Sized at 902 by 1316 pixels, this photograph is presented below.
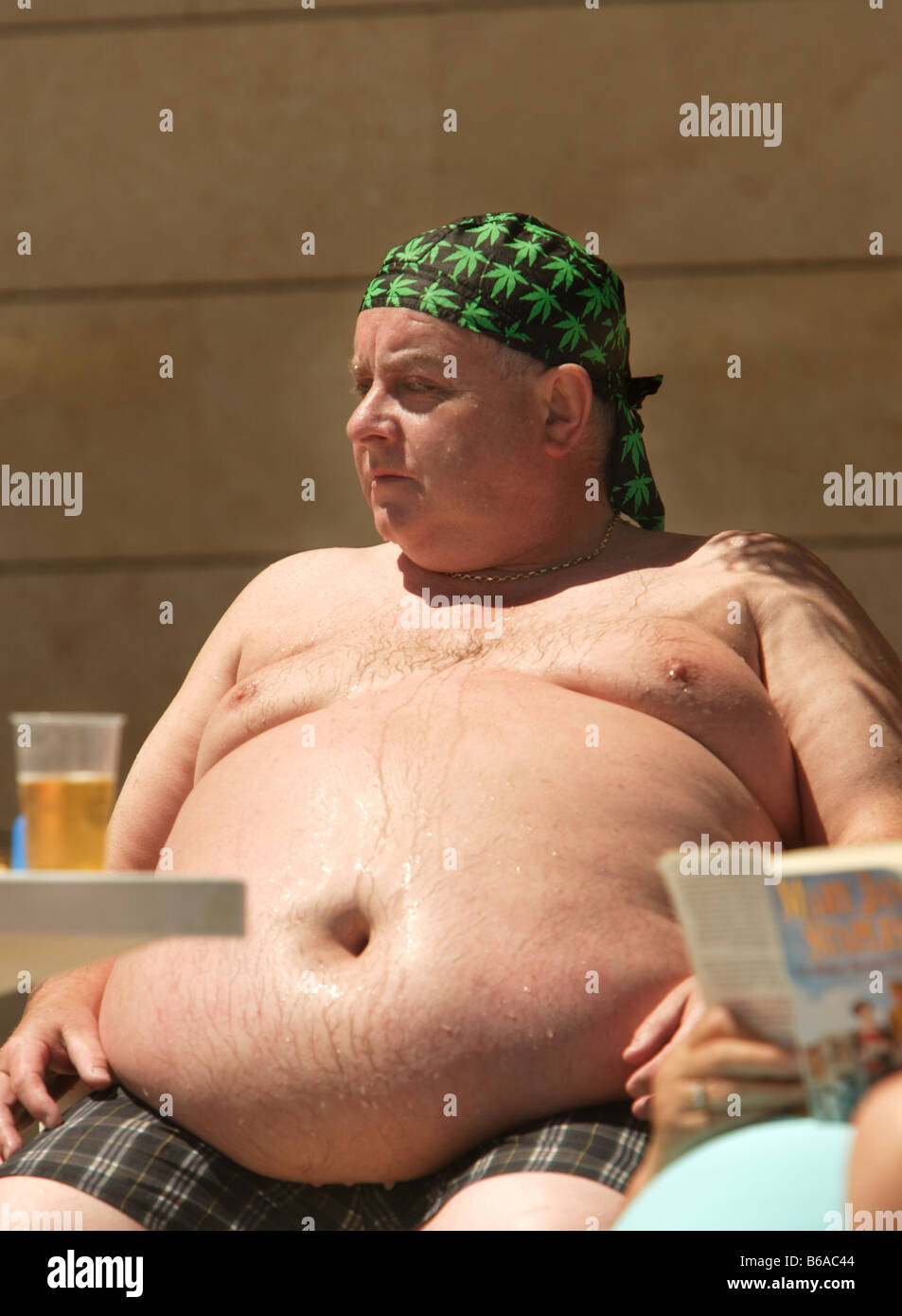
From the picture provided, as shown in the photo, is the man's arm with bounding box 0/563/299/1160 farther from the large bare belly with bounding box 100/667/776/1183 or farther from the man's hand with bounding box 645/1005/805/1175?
the man's hand with bounding box 645/1005/805/1175

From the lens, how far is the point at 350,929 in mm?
1810

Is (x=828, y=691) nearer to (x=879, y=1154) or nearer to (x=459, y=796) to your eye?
(x=459, y=796)

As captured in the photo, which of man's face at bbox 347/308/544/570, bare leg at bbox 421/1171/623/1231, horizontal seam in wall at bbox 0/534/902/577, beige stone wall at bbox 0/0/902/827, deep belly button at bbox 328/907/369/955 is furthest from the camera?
horizontal seam in wall at bbox 0/534/902/577

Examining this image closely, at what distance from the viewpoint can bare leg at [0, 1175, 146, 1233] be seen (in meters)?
1.69

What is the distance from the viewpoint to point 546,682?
2092 millimetres

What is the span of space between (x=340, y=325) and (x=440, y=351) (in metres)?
2.48

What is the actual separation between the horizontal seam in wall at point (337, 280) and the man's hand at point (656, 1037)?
129 inches

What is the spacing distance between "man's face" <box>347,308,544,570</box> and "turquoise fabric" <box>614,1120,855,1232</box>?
1319 mm

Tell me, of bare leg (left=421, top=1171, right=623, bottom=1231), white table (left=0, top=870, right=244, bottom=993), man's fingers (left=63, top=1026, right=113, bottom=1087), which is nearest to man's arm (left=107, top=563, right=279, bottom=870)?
man's fingers (left=63, top=1026, right=113, bottom=1087)

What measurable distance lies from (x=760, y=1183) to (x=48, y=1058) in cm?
113

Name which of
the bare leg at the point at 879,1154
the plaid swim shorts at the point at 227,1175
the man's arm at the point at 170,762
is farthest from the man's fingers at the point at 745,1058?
the man's arm at the point at 170,762

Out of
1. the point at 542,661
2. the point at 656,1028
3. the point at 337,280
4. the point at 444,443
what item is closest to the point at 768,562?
the point at 542,661
